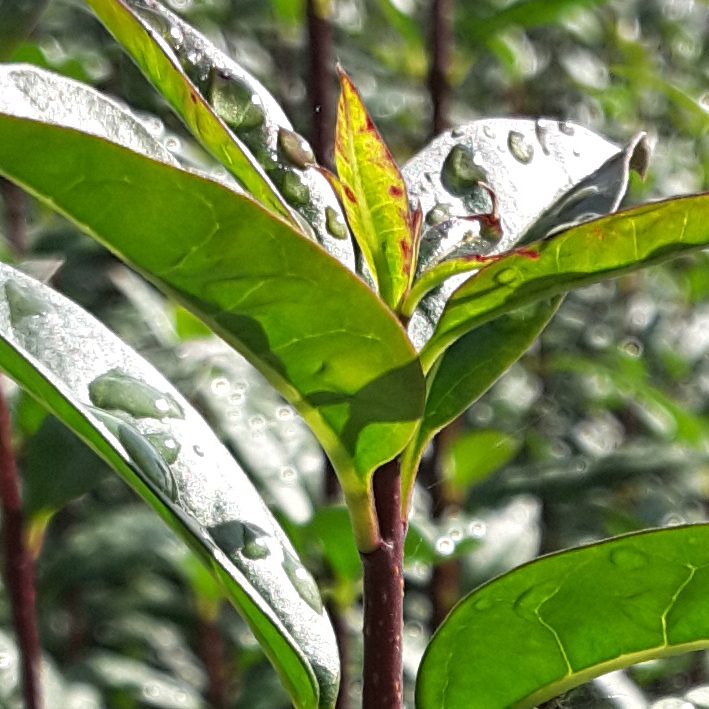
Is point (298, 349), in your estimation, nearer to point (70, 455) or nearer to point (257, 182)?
point (257, 182)

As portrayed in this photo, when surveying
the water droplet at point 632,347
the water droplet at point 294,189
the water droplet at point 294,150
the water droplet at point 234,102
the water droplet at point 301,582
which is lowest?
the water droplet at point 632,347

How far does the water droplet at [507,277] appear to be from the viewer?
51cm

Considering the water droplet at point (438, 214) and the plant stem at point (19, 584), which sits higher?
the water droplet at point (438, 214)

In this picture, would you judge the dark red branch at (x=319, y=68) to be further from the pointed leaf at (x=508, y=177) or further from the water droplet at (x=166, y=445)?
the water droplet at (x=166, y=445)

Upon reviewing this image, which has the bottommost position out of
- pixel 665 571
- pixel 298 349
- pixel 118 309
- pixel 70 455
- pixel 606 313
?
pixel 606 313

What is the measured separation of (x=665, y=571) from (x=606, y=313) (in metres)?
2.00

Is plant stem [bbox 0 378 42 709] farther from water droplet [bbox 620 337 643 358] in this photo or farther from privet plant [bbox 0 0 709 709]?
water droplet [bbox 620 337 643 358]

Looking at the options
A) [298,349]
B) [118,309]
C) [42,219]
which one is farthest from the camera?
[42,219]

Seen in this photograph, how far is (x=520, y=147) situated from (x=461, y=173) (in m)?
0.05

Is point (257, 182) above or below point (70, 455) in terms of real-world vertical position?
above

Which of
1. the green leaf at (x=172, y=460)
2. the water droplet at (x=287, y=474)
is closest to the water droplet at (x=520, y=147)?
the green leaf at (x=172, y=460)

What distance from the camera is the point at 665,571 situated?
0.53 meters

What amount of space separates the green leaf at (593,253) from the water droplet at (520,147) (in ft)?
0.74

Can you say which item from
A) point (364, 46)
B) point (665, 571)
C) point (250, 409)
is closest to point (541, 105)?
point (364, 46)
